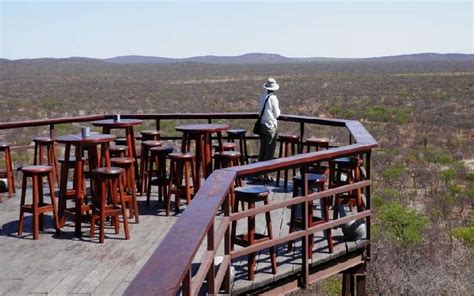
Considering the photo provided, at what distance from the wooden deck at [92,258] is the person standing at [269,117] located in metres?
1.42

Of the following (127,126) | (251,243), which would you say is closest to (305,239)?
(251,243)

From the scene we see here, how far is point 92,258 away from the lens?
18.0 feet

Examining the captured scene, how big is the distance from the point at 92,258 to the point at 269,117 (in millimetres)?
3260

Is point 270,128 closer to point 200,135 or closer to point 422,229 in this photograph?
point 200,135

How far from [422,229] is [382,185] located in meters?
4.61

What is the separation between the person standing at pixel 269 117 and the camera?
7.95 metres

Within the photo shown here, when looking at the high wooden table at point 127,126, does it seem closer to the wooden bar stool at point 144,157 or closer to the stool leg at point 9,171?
the wooden bar stool at point 144,157

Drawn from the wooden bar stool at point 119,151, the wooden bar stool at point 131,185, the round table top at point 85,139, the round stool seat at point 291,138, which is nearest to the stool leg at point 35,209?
the round table top at point 85,139

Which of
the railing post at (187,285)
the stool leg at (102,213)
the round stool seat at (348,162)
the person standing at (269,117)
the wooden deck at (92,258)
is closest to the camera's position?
the railing post at (187,285)

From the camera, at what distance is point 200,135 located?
24.5 feet

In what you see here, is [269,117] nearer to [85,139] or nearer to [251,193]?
[85,139]

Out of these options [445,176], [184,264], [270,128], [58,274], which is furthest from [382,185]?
[184,264]

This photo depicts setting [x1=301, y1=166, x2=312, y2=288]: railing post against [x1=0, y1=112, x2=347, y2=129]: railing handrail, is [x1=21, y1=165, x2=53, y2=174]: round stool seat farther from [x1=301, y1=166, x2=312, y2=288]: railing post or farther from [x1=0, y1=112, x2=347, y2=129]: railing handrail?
[x1=301, y1=166, x2=312, y2=288]: railing post

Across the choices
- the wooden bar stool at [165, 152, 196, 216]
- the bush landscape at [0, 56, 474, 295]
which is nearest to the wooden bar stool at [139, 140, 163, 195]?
the wooden bar stool at [165, 152, 196, 216]
